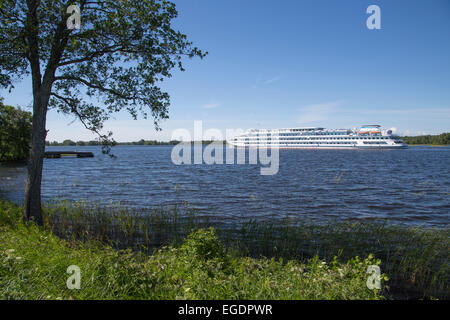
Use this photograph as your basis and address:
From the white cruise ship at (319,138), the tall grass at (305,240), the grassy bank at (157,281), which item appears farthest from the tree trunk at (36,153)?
the white cruise ship at (319,138)

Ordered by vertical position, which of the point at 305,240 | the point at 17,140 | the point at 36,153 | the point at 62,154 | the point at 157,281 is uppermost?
the point at 17,140

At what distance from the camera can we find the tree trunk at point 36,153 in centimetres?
945

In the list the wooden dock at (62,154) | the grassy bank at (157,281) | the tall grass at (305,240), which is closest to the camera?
the grassy bank at (157,281)

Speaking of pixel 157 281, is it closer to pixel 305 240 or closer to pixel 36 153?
pixel 305 240

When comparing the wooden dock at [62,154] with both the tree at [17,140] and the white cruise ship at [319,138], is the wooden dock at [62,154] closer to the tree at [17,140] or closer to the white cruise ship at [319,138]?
the tree at [17,140]

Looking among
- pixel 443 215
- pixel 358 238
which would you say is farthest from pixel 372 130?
pixel 358 238

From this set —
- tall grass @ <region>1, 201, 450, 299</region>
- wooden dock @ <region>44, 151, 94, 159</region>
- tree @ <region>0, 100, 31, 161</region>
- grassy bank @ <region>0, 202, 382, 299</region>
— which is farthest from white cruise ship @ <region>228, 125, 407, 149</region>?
grassy bank @ <region>0, 202, 382, 299</region>

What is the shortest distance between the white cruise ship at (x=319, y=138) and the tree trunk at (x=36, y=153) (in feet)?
374

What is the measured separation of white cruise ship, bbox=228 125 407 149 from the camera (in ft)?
341

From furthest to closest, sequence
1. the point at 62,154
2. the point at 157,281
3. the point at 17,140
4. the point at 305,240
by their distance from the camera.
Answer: the point at 62,154
the point at 17,140
the point at 305,240
the point at 157,281

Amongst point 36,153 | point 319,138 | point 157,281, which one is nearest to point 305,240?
point 157,281

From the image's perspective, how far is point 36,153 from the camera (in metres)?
9.56

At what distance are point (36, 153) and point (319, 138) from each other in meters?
119

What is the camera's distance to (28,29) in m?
8.86
